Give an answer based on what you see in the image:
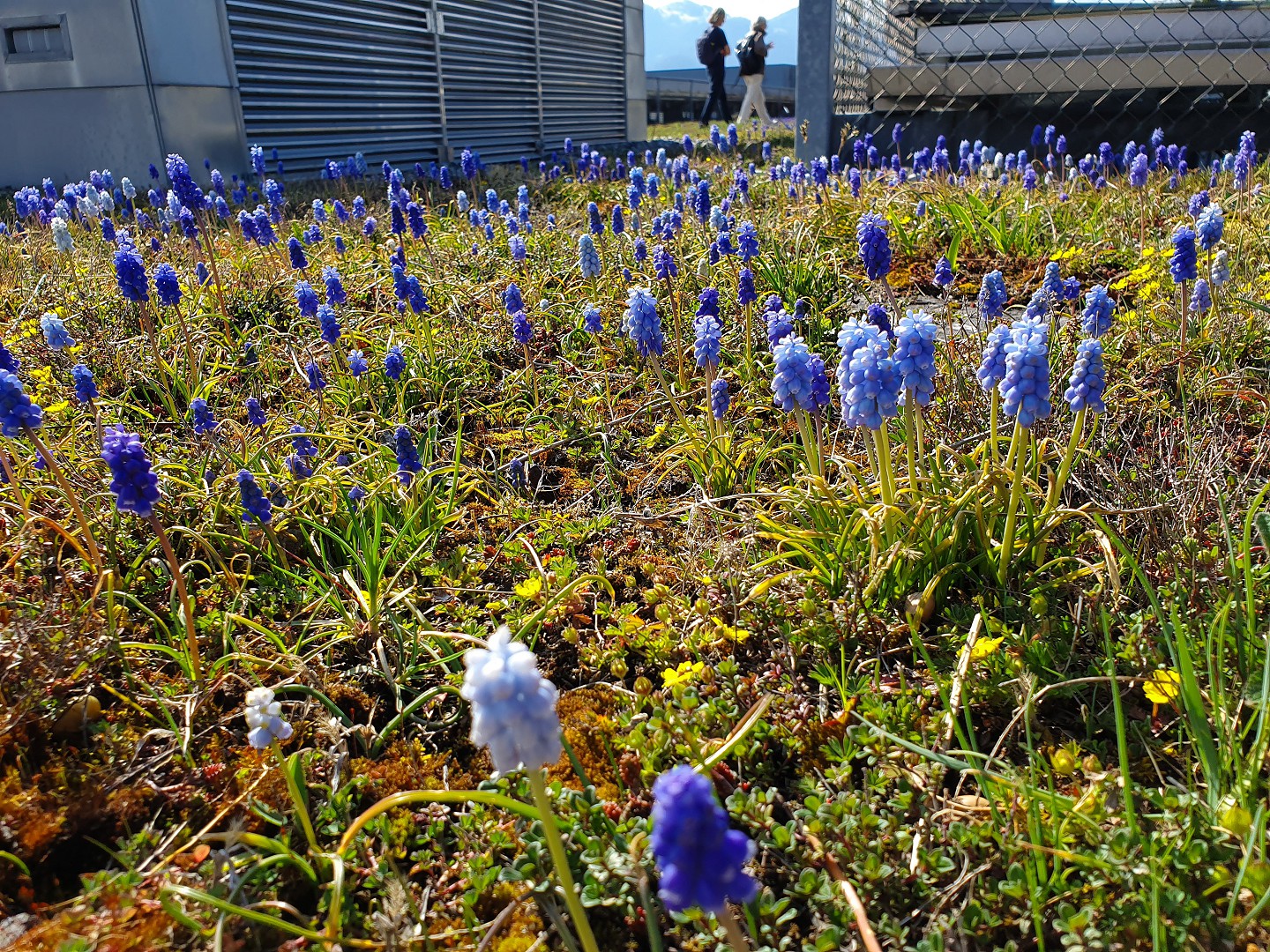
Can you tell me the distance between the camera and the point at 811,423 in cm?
344

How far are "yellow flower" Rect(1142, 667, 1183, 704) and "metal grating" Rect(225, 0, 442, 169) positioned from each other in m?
10.5

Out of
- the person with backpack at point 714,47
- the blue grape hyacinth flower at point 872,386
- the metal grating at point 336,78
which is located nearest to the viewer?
the blue grape hyacinth flower at point 872,386

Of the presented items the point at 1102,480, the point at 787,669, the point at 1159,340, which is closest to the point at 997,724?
the point at 787,669

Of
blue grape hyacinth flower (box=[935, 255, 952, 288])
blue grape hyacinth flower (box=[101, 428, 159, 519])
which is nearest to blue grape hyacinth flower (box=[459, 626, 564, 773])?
blue grape hyacinth flower (box=[101, 428, 159, 519])

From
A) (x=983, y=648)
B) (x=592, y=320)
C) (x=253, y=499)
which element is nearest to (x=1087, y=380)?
(x=983, y=648)

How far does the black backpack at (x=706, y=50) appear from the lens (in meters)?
16.9

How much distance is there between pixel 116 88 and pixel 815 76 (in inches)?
265

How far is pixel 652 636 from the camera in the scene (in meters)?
2.49

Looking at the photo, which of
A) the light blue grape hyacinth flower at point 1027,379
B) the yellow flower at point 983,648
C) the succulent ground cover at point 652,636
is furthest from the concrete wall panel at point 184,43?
the yellow flower at point 983,648

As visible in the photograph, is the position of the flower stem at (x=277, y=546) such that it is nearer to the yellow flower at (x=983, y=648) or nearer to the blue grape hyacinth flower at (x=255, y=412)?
the blue grape hyacinth flower at (x=255, y=412)

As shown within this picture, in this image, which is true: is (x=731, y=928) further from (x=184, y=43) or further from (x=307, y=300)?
(x=184, y=43)

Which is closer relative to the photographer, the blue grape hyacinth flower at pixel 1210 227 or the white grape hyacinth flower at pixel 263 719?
the white grape hyacinth flower at pixel 263 719

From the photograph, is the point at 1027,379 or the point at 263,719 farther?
the point at 1027,379

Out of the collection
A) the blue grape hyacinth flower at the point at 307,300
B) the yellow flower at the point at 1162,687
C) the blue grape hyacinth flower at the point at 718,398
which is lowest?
the yellow flower at the point at 1162,687
